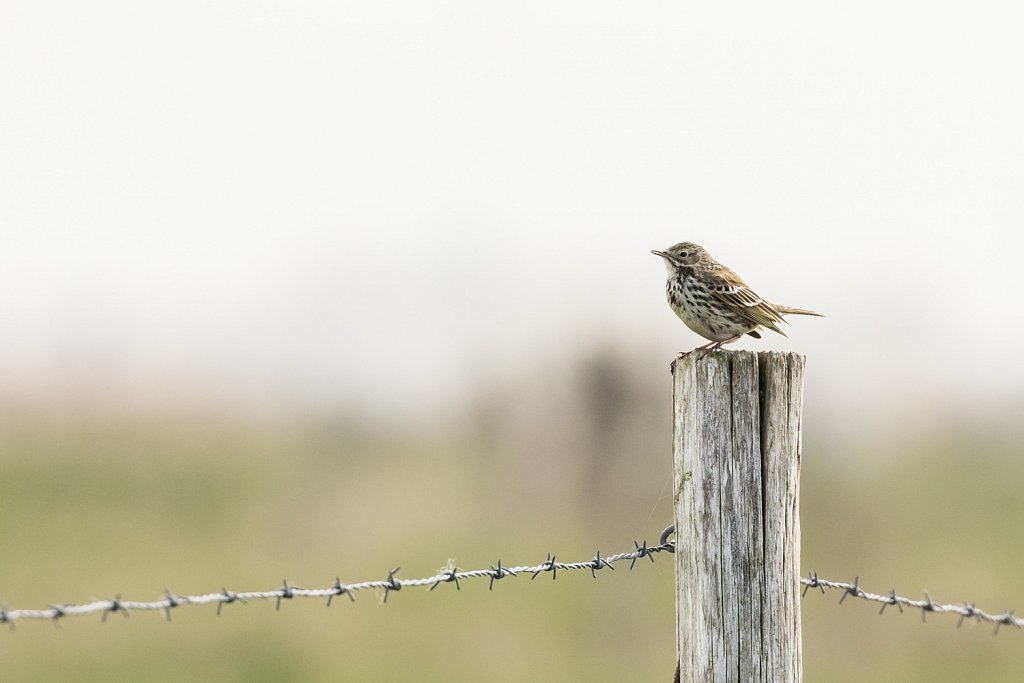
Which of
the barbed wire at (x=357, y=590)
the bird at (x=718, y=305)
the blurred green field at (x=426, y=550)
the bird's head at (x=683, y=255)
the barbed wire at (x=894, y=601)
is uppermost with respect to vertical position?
the bird's head at (x=683, y=255)

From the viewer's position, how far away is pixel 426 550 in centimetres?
1912

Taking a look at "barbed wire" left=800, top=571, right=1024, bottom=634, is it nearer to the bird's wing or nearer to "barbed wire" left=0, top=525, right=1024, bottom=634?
"barbed wire" left=0, top=525, right=1024, bottom=634

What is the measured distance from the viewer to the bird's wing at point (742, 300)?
6098 mm

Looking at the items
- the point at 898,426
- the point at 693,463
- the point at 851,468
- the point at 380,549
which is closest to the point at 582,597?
the point at 380,549

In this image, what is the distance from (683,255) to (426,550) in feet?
43.1

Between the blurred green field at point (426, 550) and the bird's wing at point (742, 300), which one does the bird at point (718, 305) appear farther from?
the blurred green field at point (426, 550)

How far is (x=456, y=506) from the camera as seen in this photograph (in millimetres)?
22406

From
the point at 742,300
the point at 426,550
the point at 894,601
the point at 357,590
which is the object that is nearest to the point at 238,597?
the point at 357,590

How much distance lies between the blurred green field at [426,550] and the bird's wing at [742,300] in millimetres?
8415

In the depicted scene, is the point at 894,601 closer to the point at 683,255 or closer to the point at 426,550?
the point at 683,255

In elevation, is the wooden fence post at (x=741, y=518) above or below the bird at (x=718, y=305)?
below

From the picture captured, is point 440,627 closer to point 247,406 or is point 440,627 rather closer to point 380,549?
point 380,549

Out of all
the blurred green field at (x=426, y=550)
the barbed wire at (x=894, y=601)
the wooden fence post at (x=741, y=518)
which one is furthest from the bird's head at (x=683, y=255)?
the blurred green field at (x=426, y=550)

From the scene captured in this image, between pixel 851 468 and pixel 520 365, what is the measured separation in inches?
383
